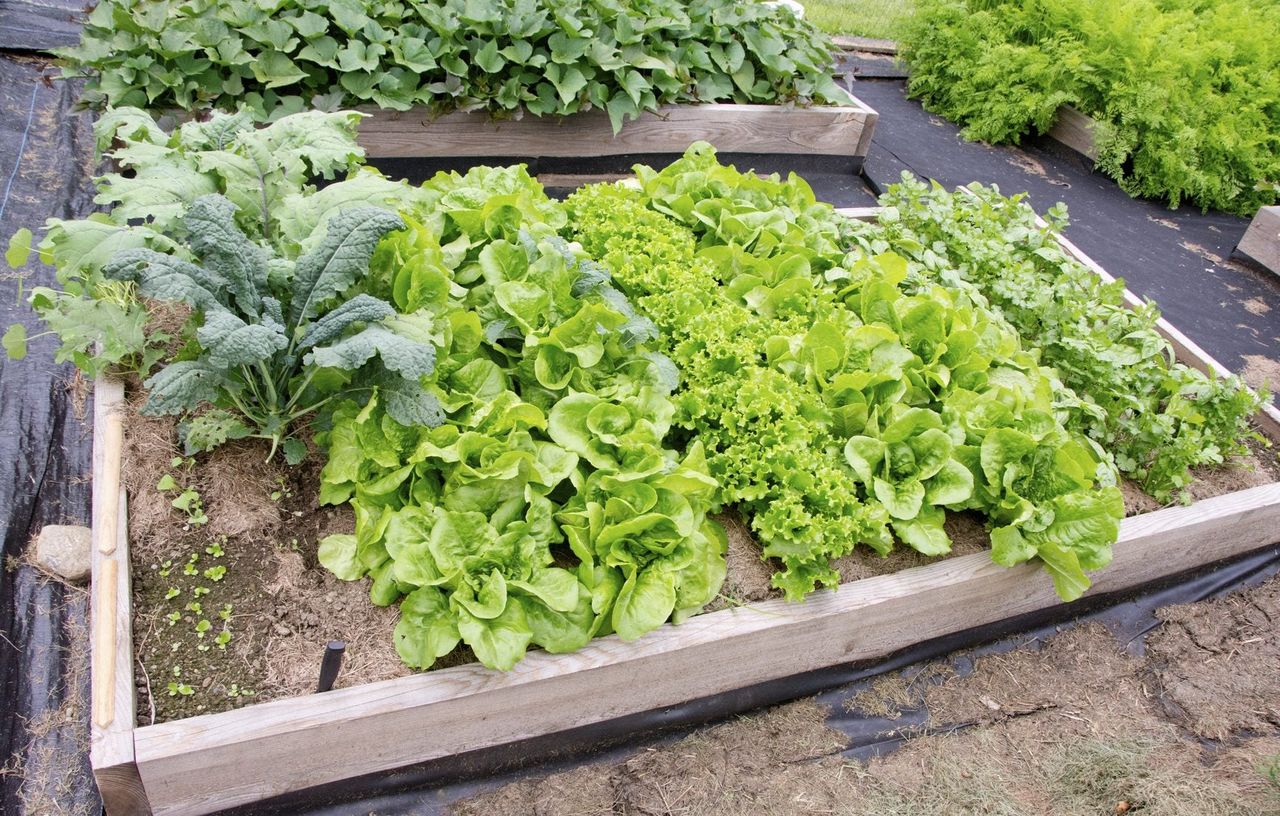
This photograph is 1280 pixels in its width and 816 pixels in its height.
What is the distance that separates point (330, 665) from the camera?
181 cm

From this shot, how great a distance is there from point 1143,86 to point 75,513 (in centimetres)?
621

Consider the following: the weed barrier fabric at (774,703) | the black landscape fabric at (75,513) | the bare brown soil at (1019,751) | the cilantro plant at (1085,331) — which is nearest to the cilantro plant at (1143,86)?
the black landscape fabric at (75,513)

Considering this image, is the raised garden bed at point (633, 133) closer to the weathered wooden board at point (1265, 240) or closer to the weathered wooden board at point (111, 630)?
the weathered wooden board at point (111, 630)

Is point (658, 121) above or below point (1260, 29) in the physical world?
below

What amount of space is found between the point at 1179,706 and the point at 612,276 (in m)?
2.28

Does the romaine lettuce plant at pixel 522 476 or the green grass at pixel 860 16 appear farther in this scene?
the green grass at pixel 860 16

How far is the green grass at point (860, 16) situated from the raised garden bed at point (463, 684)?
554cm

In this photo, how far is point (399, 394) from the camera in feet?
6.93

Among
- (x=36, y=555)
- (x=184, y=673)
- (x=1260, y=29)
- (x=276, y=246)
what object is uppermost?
(x=1260, y=29)

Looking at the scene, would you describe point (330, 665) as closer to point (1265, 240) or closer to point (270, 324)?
point (270, 324)

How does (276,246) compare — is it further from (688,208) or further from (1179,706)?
(1179,706)

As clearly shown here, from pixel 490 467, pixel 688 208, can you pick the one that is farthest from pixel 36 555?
pixel 688 208

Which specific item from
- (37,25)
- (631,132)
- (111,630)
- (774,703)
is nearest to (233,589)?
(111,630)

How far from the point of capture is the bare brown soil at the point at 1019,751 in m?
2.21
